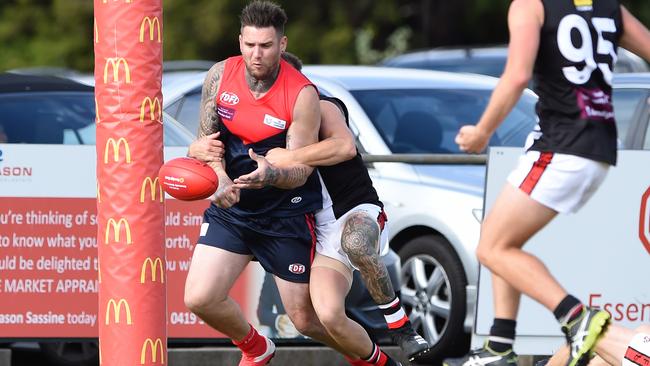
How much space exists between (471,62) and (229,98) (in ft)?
32.5

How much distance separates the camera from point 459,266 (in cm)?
1015

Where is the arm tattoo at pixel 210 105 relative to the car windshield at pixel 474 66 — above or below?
above

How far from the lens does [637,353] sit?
7.14m

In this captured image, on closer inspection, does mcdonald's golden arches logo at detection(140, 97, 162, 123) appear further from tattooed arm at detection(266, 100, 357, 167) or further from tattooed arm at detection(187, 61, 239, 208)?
tattooed arm at detection(266, 100, 357, 167)

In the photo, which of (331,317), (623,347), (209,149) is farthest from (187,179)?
(623,347)

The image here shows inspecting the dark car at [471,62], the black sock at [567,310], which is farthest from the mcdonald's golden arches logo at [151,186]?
the dark car at [471,62]

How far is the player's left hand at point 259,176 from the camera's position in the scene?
779cm

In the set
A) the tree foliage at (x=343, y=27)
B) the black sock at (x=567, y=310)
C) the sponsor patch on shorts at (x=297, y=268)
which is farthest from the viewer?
the tree foliage at (x=343, y=27)

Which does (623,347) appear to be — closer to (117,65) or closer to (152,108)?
(152,108)

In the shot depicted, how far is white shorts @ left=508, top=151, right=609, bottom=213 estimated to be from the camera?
693 cm

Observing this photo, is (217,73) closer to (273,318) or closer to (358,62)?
(273,318)

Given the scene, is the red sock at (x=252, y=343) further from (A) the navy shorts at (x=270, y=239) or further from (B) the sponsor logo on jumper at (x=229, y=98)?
(B) the sponsor logo on jumper at (x=229, y=98)

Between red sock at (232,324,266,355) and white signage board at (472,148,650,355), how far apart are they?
1.46 meters

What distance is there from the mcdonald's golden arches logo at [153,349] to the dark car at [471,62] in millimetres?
9577
